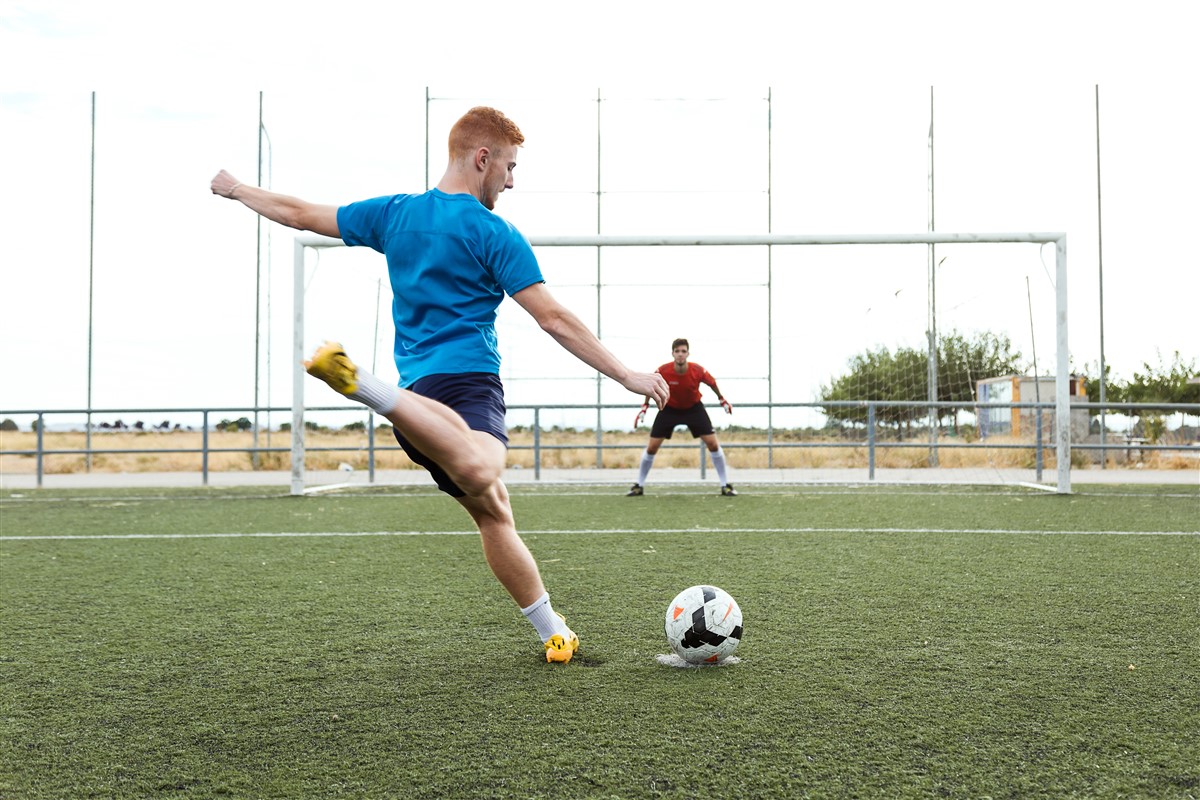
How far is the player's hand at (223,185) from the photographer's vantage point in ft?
12.1

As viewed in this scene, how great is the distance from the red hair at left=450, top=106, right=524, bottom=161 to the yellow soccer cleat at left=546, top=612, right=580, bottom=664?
1590 mm

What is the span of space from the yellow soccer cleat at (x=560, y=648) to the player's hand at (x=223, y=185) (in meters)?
1.94

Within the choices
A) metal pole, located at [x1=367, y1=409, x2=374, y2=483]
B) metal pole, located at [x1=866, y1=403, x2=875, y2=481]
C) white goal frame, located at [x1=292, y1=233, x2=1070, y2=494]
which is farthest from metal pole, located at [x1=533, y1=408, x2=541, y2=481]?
metal pole, located at [x1=866, y1=403, x2=875, y2=481]

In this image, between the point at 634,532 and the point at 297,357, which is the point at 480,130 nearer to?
the point at 634,532

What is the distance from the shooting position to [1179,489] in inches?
481

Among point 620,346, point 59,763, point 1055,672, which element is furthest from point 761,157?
point 59,763

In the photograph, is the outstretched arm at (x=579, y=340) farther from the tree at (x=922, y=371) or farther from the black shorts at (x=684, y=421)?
the tree at (x=922, y=371)

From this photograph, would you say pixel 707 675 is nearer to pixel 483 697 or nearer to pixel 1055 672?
pixel 483 697

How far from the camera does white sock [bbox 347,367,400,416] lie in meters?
2.75

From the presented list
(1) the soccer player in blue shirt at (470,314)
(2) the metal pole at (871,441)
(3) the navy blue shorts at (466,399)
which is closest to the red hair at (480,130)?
(1) the soccer player in blue shirt at (470,314)

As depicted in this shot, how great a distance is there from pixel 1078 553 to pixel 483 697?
435 cm

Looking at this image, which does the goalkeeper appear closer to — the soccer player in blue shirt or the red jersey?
the red jersey

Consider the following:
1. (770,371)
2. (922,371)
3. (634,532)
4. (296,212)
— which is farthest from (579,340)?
(922,371)

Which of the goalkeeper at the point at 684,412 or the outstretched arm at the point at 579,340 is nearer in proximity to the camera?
the outstretched arm at the point at 579,340
